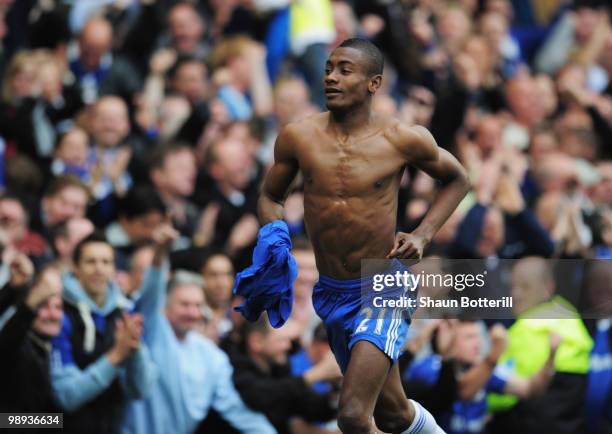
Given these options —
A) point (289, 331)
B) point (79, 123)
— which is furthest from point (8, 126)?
point (289, 331)

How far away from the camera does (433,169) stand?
8.44m

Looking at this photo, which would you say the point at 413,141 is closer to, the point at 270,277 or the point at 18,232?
the point at 270,277

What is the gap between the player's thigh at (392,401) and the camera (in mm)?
8391

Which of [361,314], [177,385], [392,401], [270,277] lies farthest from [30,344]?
[392,401]

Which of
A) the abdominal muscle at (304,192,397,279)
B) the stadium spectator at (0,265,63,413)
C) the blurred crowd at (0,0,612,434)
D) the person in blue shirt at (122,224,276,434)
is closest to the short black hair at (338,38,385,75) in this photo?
the abdominal muscle at (304,192,397,279)

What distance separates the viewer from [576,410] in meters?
10.8

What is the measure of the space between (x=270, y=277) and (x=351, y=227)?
0.51 m

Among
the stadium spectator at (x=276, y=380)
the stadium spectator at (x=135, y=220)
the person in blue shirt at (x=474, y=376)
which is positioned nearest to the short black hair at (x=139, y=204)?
the stadium spectator at (x=135, y=220)

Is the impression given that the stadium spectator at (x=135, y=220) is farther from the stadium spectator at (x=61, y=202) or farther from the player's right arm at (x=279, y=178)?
the player's right arm at (x=279, y=178)

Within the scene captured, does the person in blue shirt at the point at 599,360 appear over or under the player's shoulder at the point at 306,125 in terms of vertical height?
under

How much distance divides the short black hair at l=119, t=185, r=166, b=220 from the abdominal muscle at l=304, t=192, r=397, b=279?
3590 mm

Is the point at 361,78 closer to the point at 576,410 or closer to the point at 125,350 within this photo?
the point at 125,350

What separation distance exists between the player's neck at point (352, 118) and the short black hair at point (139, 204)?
3649mm

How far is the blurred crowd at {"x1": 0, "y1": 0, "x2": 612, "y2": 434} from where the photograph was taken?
393 inches
